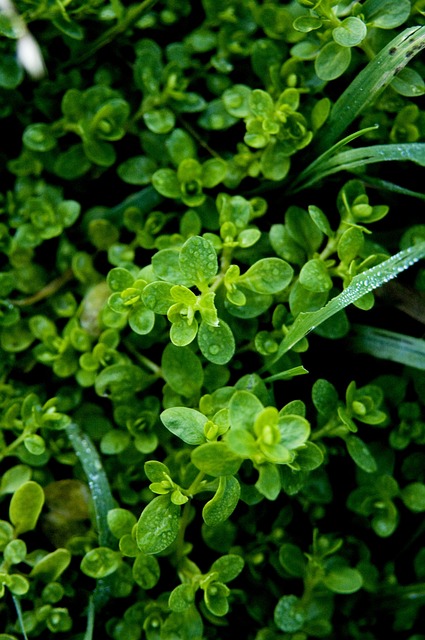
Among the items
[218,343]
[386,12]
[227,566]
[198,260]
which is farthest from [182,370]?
[386,12]

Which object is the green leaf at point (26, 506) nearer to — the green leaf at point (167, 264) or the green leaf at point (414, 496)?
the green leaf at point (167, 264)

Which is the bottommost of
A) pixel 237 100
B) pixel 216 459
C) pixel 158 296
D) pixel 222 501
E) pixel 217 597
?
pixel 217 597

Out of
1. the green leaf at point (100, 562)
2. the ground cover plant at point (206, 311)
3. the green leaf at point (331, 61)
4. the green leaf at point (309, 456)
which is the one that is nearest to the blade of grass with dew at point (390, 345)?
the ground cover plant at point (206, 311)

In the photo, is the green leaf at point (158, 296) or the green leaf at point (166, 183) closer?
the green leaf at point (158, 296)

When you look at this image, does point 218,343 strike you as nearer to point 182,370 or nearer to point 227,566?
point 182,370

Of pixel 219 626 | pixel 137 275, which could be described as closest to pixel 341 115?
pixel 137 275

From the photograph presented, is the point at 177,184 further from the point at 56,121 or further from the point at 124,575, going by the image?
the point at 124,575

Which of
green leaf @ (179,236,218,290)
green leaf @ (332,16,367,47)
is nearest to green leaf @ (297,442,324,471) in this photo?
green leaf @ (179,236,218,290)
